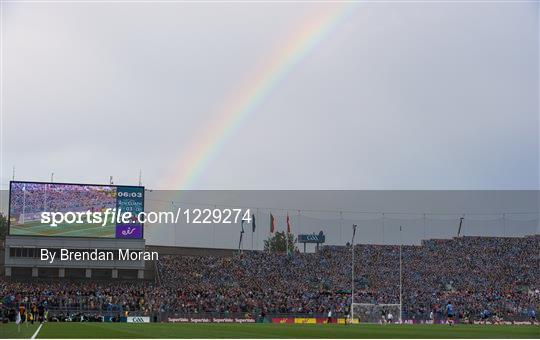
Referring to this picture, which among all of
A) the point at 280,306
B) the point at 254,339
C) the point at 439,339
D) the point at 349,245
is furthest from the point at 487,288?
the point at 254,339

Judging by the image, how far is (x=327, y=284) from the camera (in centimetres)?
10425

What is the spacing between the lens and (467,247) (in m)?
121

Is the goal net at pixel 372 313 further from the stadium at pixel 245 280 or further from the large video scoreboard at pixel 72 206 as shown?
the large video scoreboard at pixel 72 206

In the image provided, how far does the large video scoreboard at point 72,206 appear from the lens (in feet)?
307

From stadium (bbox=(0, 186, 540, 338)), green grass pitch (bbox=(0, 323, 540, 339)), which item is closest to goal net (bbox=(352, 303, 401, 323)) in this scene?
stadium (bbox=(0, 186, 540, 338))

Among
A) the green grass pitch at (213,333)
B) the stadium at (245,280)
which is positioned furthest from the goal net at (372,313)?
the green grass pitch at (213,333)

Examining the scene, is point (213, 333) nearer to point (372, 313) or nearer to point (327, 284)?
point (372, 313)

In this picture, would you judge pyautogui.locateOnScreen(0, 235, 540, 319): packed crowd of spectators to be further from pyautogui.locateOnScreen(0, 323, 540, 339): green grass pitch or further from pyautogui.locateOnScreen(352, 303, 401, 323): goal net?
pyautogui.locateOnScreen(0, 323, 540, 339): green grass pitch

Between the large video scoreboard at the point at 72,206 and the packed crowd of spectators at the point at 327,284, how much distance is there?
6424 millimetres

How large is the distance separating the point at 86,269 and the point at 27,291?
17.3m

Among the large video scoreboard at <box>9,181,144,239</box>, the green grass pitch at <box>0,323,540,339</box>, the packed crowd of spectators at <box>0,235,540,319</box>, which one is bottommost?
the green grass pitch at <box>0,323,540,339</box>

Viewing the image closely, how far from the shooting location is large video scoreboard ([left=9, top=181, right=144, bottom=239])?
307 feet

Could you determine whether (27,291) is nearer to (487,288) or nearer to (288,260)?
(288,260)

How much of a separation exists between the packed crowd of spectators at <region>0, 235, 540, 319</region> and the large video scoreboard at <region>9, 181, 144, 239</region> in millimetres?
6424
